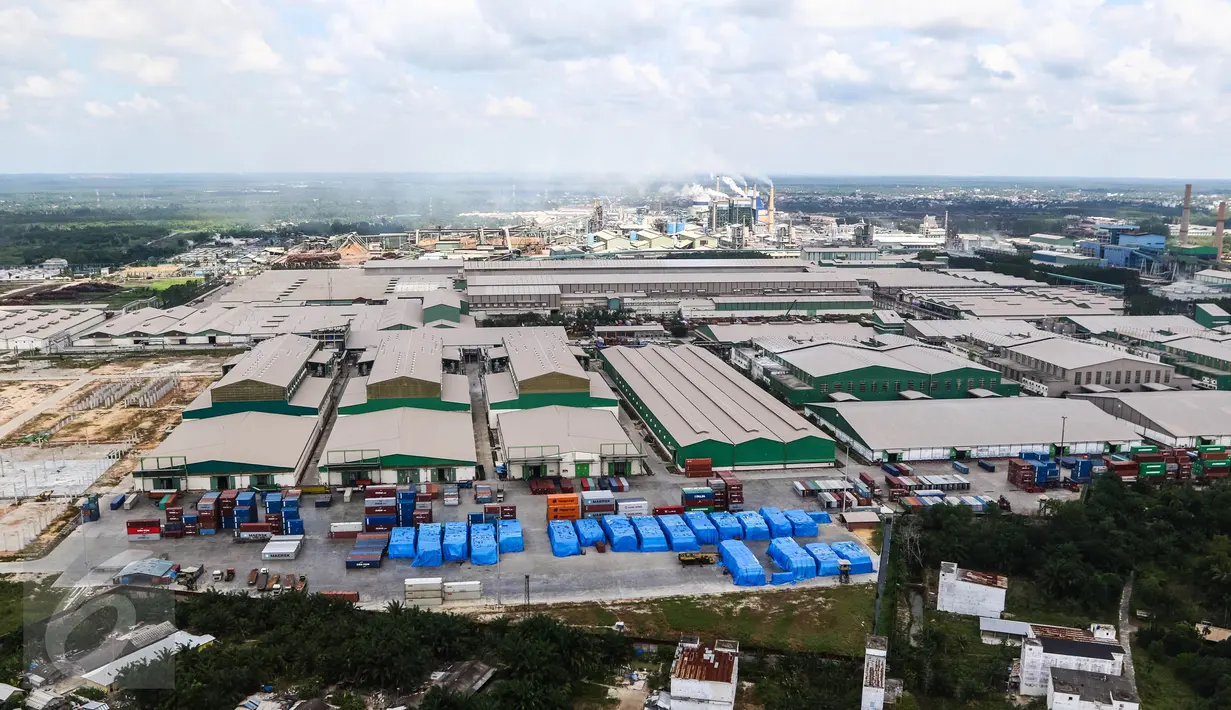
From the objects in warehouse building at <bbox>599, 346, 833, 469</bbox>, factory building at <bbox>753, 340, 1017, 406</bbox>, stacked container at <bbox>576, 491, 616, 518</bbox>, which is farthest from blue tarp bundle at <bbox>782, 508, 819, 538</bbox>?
factory building at <bbox>753, 340, 1017, 406</bbox>

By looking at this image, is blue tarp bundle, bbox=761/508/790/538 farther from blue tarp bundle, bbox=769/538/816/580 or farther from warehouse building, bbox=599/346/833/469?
warehouse building, bbox=599/346/833/469

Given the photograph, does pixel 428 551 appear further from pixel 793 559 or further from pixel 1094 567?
pixel 1094 567

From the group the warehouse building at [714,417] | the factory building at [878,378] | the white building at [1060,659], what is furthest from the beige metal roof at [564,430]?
the white building at [1060,659]

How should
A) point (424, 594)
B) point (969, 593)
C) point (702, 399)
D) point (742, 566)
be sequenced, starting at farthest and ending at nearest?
1. point (702, 399)
2. point (742, 566)
3. point (969, 593)
4. point (424, 594)

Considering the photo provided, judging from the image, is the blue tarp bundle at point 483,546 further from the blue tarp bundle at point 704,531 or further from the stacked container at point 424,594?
the blue tarp bundle at point 704,531

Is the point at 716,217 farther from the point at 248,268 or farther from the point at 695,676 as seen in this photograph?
the point at 695,676

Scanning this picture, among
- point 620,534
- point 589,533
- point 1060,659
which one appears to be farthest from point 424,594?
point 1060,659
